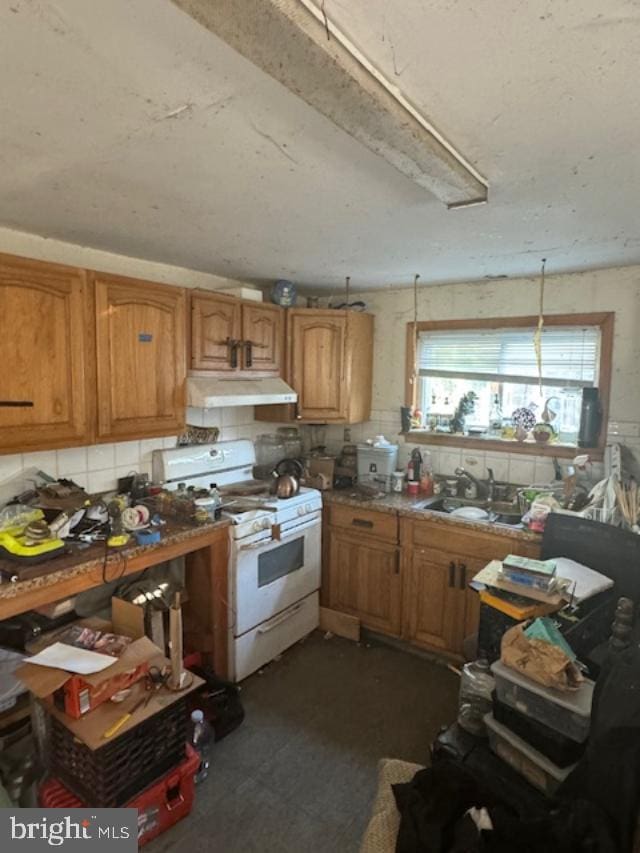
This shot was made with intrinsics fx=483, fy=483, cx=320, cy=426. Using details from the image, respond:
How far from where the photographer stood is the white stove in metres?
2.60

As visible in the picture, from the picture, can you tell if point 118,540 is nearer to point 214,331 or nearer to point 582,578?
point 214,331

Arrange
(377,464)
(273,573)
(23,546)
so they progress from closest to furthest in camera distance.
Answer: (23,546) → (273,573) → (377,464)

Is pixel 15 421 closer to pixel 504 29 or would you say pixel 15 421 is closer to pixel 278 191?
pixel 278 191

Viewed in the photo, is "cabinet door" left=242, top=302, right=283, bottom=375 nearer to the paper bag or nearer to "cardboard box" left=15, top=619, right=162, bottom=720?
"cardboard box" left=15, top=619, right=162, bottom=720

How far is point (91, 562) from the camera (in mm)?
1987

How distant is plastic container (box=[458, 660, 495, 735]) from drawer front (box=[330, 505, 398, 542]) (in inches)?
45.6

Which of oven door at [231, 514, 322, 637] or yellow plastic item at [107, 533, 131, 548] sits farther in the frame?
oven door at [231, 514, 322, 637]

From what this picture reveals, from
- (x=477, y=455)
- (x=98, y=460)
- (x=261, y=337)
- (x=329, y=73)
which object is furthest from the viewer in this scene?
(x=477, y=455)

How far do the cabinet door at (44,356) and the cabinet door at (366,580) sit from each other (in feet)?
5.65

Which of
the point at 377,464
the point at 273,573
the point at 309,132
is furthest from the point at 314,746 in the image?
the point at 309,132

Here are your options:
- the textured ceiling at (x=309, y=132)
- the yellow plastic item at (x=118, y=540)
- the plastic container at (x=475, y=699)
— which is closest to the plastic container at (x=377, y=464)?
the textured ceiling at (x=309, y=132)

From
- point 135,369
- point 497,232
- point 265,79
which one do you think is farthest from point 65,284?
point 497,232

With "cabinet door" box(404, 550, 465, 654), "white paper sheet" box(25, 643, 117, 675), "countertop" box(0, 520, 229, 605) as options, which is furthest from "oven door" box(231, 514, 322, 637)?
"white paper sheet" box(25, 643, 117, 675)

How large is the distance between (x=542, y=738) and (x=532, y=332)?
2292mm
